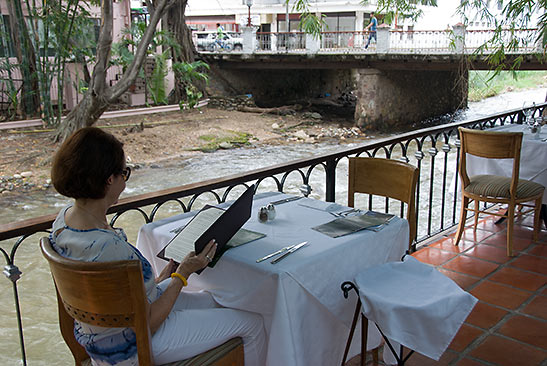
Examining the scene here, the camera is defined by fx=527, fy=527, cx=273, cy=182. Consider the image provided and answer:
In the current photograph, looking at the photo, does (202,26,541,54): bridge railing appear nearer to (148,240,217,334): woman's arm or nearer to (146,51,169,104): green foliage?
(146,51,169,104): green foliage

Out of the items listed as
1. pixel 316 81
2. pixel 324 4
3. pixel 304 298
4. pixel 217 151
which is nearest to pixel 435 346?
pixel 304 298

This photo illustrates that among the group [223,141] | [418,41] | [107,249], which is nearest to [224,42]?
[418,41]

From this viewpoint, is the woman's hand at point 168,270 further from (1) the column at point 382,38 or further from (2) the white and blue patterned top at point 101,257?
(1) the column at point 382,38

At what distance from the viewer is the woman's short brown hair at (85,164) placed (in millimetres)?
1613

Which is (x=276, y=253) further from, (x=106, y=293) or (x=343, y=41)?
(x=343, y=41)

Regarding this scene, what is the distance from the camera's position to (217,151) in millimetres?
14336

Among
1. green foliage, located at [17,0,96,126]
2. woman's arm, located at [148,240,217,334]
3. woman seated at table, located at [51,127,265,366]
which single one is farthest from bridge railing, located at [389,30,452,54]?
woman seated at table, located at [51,127,265,366]

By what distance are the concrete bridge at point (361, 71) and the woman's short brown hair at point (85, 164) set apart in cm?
1432

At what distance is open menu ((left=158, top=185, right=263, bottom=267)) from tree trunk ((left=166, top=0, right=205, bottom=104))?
1807 cm

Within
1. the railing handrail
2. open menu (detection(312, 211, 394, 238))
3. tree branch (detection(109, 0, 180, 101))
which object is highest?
tree branch (detection(109, 0, 180, 101))

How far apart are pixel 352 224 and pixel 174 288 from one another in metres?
0.84

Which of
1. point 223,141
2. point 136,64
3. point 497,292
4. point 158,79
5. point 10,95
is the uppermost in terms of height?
point 136,64

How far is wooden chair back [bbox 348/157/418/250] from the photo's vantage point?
2.62 m

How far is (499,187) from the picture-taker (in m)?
3.85
